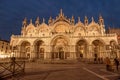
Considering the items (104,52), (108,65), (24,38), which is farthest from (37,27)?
(108,65)

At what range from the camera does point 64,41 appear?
43.1 metres

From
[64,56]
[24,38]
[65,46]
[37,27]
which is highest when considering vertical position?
[37,27]

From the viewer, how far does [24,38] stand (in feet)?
140

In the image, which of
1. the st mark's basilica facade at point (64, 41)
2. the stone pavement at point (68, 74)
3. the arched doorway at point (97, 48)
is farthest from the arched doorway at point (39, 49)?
the stone pavement at point (68, 74)

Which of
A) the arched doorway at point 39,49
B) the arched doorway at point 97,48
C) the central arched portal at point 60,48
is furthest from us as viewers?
the arched doorway at point 39,49

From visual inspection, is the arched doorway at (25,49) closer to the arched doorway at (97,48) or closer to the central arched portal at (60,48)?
the central arched portal at (60,48)

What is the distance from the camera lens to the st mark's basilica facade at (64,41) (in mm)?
39031

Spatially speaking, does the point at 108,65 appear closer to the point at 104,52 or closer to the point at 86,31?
the point at 104,52

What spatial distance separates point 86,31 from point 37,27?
19.3 meters

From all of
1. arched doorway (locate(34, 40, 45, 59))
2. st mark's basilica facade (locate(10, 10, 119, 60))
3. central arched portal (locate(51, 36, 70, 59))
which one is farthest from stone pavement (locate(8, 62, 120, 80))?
arched doorway (locate(34, 40, 45, 59))

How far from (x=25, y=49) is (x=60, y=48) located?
535 inches

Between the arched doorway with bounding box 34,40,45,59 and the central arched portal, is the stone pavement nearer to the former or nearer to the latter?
the central arched portal

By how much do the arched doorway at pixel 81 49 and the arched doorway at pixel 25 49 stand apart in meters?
18.9

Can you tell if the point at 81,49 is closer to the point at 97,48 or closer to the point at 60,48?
the point at 97,48
